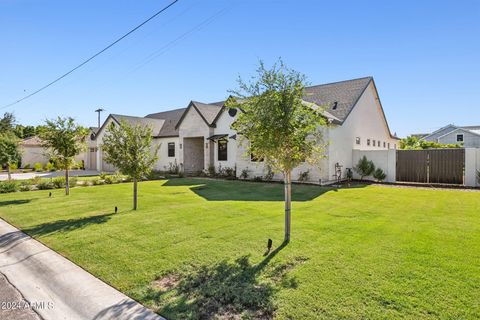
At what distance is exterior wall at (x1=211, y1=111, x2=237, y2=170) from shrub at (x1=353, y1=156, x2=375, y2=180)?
8.63 meters

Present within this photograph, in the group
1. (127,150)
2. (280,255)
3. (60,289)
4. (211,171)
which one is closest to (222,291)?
(280,255)

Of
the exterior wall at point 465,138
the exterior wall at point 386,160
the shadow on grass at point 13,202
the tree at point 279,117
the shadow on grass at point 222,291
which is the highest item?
the exterior wall at point 465,138

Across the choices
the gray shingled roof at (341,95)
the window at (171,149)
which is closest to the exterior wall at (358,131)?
the gray shingled roof at (341,95)

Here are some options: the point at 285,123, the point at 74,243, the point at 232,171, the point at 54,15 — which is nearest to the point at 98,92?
the point at 54,15

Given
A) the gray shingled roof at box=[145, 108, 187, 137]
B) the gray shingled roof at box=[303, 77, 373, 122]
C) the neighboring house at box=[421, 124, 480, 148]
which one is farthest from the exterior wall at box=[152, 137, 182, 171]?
the neighboring house at box=[421, 124, 480, 148]

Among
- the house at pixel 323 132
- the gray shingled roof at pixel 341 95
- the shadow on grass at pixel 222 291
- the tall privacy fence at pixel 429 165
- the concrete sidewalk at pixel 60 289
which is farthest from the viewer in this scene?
the gray shingled roof at pixel 341 95

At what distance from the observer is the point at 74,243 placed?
627 centimetres

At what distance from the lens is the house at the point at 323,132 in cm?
1673

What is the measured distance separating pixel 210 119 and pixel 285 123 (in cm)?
1717

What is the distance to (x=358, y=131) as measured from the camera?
19.4m

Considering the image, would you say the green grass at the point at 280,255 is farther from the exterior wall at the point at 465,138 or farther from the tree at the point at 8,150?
the exterior wall at the point at 465,138

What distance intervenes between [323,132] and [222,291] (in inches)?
507

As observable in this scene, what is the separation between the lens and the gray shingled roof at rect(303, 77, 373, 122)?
1802 centimetres

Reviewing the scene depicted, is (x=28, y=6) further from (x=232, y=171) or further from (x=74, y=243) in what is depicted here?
(x=232, y=171)
